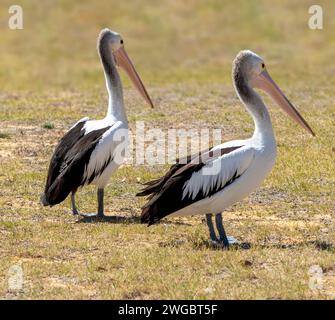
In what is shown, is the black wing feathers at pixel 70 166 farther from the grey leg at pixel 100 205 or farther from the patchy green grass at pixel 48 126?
the patchy green grass at pixel 48 126

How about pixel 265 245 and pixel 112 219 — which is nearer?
pixel 265 245

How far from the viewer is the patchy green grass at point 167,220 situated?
7996mm

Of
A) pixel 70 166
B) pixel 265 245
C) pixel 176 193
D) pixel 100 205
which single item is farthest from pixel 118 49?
pixel 265 245

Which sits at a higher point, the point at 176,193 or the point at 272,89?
the point at 272,89

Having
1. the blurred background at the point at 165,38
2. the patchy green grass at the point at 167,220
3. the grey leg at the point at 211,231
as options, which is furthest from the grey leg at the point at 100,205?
the blurred background at the point at 165,38

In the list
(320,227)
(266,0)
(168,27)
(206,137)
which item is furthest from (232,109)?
(266,0)

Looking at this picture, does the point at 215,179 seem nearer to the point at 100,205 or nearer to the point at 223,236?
the point at 223,236

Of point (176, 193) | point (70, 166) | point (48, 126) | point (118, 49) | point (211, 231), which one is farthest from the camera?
point (48, 126)

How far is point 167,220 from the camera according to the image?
1054cm

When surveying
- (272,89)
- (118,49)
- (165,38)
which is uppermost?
(165,38)

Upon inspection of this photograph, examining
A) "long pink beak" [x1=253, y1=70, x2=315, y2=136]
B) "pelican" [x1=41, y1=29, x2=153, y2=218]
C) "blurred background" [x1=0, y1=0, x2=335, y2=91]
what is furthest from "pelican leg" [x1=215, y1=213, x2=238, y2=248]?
"blurred background" [x1=0, y1=0, x2=335, y2=91]

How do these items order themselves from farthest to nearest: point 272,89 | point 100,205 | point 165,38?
1. point 165,38
2. point 100,205
3. point 272,89
